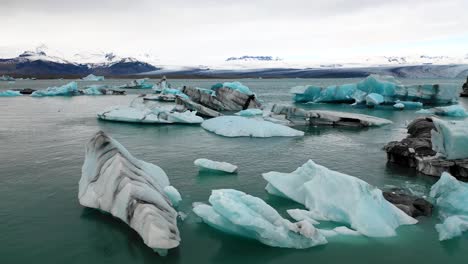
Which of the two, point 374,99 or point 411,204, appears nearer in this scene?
point 411,204

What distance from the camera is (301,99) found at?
32.2m

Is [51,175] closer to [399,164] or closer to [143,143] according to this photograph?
[143,143]

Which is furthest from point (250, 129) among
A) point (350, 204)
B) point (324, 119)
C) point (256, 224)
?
point (256, 224)

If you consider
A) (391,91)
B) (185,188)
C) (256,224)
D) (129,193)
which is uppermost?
(391,91)

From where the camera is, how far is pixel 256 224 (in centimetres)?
583

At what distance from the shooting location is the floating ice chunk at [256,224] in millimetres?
5902

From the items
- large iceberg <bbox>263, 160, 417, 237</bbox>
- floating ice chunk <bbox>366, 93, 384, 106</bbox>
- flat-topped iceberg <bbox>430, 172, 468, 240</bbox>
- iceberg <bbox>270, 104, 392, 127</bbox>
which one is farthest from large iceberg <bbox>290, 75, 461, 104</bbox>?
large iceberg <bbox>263, 160, 417, 237</bbox>

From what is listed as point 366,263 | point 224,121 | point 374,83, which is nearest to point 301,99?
point 374,83

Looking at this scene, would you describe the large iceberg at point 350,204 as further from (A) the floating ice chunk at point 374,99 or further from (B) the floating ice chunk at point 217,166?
(A) the floating ice chunk at point 374,99

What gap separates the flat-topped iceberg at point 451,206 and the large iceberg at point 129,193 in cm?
452

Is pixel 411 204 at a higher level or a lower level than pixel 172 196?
lower

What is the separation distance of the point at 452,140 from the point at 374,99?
18.8 m

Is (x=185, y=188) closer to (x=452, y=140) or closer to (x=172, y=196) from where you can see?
(x=172, y=196)

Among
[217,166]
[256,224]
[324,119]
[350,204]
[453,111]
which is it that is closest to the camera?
Result: [256,224]
